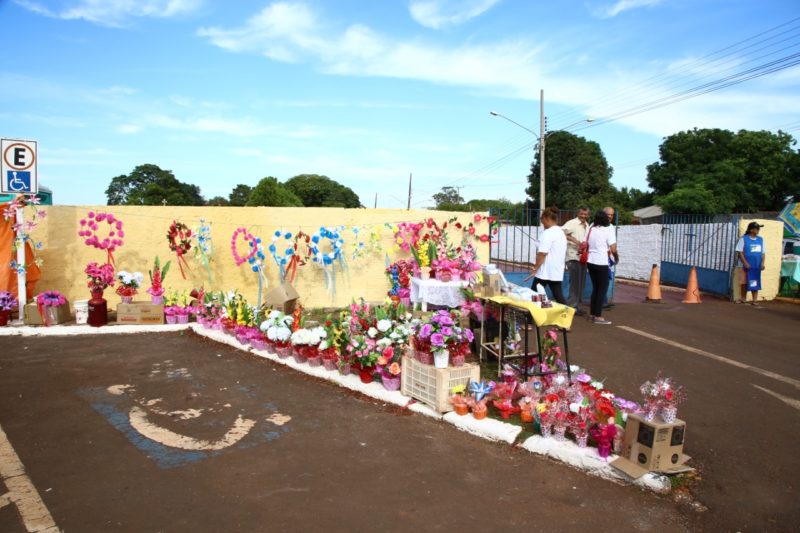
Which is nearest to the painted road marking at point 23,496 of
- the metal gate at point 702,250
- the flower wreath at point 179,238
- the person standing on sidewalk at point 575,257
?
the flower wreath at point 179,238

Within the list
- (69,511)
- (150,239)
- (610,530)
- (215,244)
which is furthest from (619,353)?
(150,239)

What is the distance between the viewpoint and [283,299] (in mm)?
8742

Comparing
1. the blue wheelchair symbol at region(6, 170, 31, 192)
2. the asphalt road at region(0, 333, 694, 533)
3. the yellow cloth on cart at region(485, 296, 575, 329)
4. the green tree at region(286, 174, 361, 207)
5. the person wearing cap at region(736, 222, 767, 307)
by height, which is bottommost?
the asphalt road at region(0, 333, 694, 533)

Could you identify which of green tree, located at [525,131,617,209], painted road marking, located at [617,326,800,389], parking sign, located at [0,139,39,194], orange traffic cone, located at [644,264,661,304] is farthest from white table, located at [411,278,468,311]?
green tree, located at [525,131,617,209]

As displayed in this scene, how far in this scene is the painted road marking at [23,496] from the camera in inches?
121

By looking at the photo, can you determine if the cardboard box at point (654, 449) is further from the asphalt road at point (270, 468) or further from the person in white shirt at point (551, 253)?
the person in white shirt at point (551, 253)

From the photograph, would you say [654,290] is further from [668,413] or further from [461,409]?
[668,413]

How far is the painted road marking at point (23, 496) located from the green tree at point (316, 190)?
159ft

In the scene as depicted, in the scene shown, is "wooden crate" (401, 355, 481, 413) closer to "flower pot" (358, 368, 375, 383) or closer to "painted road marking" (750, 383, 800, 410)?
"flower pot" (358, 368, 375, 383)

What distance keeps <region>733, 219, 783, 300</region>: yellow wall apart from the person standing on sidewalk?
4488 millimetres

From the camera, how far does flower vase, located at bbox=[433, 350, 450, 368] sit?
4852mm

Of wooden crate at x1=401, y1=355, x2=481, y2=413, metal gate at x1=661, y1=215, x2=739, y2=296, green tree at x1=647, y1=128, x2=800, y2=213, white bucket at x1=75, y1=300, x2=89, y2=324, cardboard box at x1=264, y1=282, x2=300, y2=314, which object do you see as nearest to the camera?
wooden crate at x1=401, y1=355, x2=481, y2=413

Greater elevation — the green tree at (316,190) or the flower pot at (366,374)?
the green tree at (316,190)

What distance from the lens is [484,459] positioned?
13.1 feet
